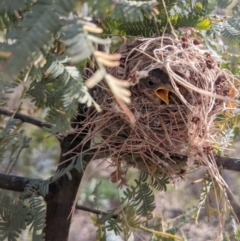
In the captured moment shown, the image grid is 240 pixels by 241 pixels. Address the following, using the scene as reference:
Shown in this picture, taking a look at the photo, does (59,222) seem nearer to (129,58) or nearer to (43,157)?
(129,58)

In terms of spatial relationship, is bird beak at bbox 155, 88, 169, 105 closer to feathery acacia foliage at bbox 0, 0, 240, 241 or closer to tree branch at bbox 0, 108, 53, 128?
feathery acacia foliage at bbox 0, 0, 240, 241

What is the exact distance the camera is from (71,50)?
1.41 ft

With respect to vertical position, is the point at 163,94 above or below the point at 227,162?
above

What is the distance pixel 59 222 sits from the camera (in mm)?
981

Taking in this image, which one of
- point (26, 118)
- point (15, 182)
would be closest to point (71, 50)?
point (15, 182)

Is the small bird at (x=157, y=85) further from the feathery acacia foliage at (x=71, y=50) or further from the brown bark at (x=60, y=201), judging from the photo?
the brown bark at (x=60, y=201)

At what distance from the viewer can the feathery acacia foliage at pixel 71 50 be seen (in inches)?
17.0

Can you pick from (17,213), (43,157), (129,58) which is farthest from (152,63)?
(43,157)

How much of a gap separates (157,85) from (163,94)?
3 cm

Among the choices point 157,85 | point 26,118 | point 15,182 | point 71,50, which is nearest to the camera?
point 71,50

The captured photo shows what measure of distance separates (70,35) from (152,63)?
0.41m

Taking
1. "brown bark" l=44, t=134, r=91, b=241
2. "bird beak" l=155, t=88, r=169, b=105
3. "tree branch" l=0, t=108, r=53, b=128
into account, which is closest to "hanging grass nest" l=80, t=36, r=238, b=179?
"bird beak" l=155, t=88, r=169, b=105

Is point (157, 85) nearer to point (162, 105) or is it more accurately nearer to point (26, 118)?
point (162, 105)

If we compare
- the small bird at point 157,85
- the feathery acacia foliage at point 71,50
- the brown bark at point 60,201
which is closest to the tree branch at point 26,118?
the feathery acacia foliage at point 71,50
